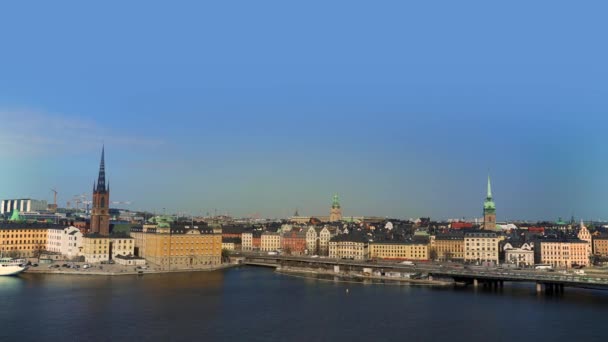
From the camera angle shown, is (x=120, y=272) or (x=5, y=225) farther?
(x=5, y=225)

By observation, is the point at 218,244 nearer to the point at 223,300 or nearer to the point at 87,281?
the point at 87,281

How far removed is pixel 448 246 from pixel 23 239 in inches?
1986

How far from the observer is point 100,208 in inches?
2958

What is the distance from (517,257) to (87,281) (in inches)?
1805

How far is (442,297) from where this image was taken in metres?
43.7

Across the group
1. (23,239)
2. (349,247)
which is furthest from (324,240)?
(23,239)

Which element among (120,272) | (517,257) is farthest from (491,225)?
(120,272)

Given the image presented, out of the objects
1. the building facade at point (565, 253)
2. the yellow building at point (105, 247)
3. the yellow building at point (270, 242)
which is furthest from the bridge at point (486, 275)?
the yellow building at point (270, 242)

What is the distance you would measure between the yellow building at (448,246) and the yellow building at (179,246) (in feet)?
88.7

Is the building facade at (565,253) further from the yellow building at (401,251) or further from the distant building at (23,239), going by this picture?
the distant building at (23,239)

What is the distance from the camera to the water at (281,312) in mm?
30344

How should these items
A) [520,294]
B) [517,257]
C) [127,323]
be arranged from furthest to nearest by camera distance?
[517,257], [520,294], [127,323]

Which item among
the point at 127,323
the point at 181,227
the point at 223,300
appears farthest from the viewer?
the point at 181,227

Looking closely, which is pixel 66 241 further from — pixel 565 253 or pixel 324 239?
pixel 565 253
